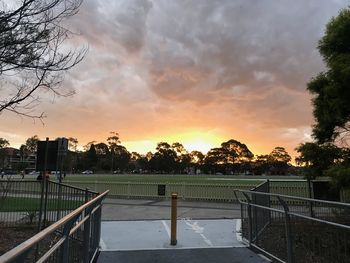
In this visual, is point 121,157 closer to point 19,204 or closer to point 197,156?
point 197,156

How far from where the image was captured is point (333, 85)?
404 inches

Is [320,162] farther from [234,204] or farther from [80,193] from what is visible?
[234,204]

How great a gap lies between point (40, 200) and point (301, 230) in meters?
7.16

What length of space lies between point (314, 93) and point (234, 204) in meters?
9.86

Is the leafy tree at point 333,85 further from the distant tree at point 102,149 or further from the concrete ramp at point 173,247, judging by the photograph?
the distant tree at point 102,149

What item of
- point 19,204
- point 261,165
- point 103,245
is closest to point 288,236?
point 103,245

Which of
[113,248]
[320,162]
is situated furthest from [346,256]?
[320,162]

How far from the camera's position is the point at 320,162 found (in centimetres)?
1184

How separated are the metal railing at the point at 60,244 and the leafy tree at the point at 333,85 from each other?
20.1 feet

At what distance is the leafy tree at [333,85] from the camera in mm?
10034

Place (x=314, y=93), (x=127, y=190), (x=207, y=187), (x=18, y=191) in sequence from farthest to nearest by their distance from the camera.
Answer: (x=127, y=190) → (x=207, y=187) → (x=18, y=191) → (x=314, y=93)

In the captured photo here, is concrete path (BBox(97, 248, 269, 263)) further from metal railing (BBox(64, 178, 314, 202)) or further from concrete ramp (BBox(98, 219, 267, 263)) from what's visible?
metal railing (BBox(64, 178, 314, 202))

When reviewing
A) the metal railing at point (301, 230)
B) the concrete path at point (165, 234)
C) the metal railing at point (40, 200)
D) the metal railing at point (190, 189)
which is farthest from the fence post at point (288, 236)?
the metal railing at point (190, 189)

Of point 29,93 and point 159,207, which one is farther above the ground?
point 29,93
